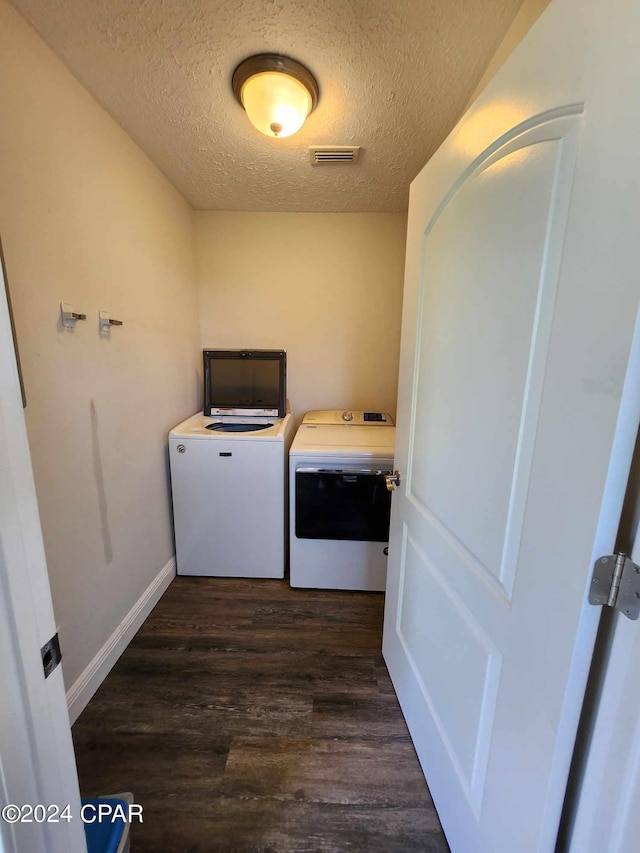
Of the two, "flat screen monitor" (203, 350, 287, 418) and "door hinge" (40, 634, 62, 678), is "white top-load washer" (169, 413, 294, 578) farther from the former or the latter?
"door hinge" (40, 634, 62, 678)

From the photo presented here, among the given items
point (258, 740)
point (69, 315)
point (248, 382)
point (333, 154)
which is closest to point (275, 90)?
point (333, 154)

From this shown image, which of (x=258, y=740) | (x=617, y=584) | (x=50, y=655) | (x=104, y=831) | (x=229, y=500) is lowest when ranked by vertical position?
(x=258, y=740)

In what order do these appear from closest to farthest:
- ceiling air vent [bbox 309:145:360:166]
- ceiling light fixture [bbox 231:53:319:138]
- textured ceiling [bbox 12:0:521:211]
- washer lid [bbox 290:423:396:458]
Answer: textured ceiling [bbox 12:0:521:211]
ceiling light fixture [bbox 231:53:319:138]
ceiling air vent [bbox 309:145:360:166]
washer lid [bbox 290:423:396:458]

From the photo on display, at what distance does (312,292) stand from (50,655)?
2354mm

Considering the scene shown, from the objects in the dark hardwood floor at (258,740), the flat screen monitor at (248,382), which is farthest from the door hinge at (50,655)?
the flat screen monitor at (248,382)

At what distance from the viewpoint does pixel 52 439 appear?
1.16 meters

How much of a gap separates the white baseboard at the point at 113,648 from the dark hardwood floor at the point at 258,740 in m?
0.04

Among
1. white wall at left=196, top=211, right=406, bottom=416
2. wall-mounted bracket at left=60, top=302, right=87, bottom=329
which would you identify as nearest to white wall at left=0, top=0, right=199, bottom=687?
wall-mounted bracket at left=60, top=302, right=87, bottom=329

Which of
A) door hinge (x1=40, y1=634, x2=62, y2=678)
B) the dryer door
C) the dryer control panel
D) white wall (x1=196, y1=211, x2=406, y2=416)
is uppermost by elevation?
white wall (x1=196, y1=211, x2=406, y2=416)

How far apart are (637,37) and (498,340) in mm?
438

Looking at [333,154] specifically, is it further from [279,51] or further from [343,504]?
[343,504]

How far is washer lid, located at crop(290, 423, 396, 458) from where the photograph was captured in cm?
185

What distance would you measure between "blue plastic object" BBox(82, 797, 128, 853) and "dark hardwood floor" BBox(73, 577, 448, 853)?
0.30 meters

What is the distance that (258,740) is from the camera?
122 centimetres
